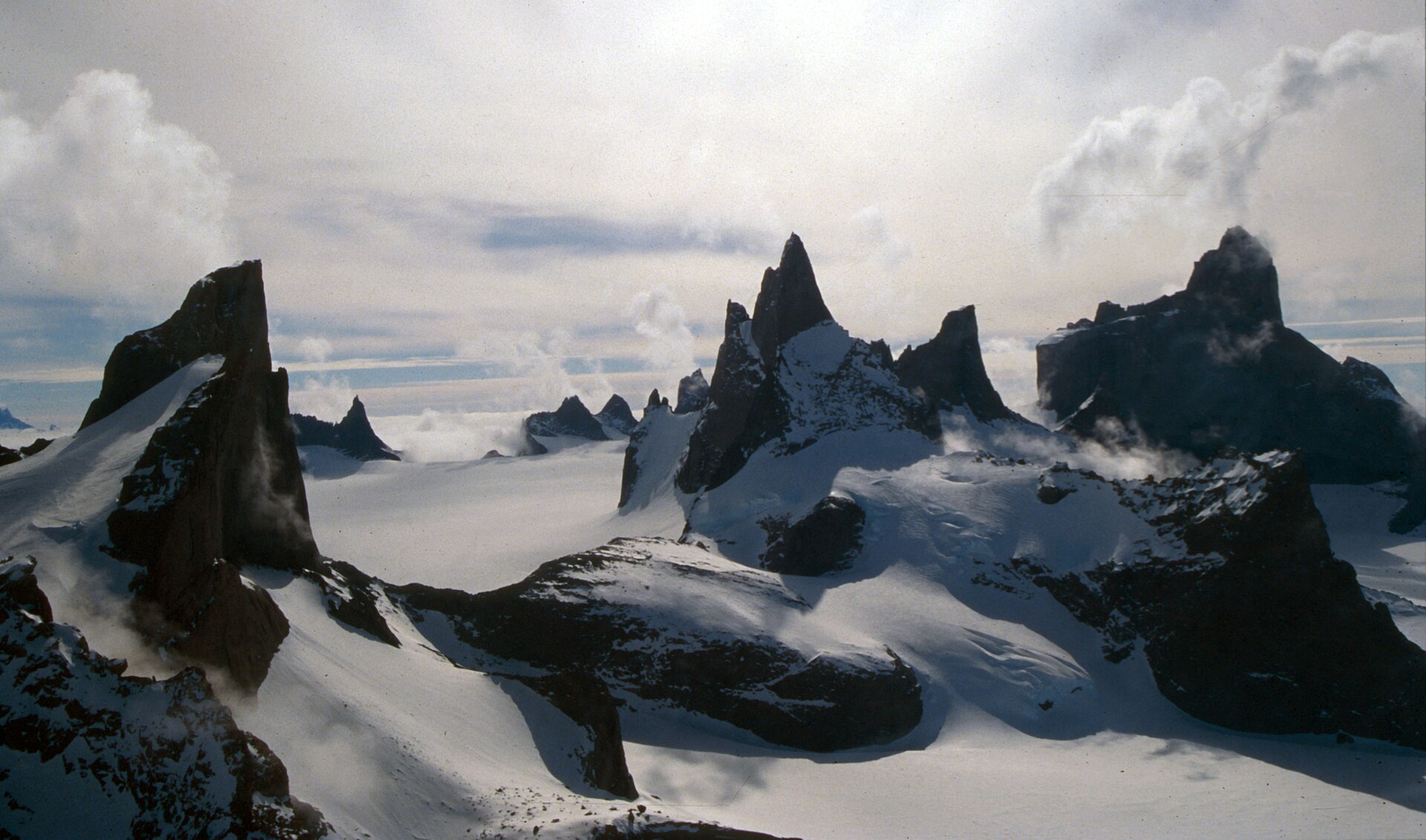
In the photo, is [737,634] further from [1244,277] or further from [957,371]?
[1244,277]

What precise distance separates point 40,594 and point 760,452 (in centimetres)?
5277

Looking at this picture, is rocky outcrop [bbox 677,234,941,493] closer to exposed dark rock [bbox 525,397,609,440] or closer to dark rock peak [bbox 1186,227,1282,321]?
dark rock peak [bbox 1186,227,1282,321]

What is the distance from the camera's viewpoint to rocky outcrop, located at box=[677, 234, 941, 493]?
6912 cm

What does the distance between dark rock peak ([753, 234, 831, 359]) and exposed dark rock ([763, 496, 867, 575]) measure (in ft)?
76.4

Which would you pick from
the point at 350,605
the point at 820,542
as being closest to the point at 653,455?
the point at 820,542

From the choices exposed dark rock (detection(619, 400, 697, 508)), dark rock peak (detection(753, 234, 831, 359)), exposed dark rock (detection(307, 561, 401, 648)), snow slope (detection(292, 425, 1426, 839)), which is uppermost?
dark rock peak (detection(753, 234, 831, 359))

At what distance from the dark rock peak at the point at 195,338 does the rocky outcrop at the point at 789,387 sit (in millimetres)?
42079

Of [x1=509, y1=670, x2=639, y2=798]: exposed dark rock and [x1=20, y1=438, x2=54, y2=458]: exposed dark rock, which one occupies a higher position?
[x1=20, y1=438, x2=54, y2=458]: exposed dark rock

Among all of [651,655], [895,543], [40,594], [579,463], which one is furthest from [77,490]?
[579,463]

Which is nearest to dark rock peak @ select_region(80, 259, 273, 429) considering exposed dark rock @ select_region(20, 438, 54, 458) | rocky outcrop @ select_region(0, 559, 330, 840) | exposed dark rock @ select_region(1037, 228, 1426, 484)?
exposed dark rock @ select_region(20, 438, 54, 458)

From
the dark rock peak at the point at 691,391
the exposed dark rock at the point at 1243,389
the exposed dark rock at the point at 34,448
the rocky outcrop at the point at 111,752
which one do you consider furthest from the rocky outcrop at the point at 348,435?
the rocky outcrop at the point at 111,752

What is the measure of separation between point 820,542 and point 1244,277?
62.6 m

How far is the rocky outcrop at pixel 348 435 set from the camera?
144 metres

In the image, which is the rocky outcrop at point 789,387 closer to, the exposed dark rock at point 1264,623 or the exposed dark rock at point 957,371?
the exposed dark rock at point 957,371
